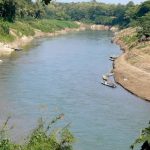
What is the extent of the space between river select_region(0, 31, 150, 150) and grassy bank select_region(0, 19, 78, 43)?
523 inches

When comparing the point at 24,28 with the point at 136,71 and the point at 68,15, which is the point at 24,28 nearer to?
the point at 136,71

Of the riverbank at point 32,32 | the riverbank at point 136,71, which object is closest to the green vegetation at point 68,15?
the riverbank at point 32,32

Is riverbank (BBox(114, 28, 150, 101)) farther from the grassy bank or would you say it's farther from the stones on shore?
the grassy bank

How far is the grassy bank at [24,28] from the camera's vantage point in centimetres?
7847

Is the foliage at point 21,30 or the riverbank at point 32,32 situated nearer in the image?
the riverbank at point 32,32

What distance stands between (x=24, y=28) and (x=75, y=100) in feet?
190

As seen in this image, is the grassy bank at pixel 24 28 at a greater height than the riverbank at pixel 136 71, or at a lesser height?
lesser

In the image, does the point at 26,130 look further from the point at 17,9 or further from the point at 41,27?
the point at 41,27

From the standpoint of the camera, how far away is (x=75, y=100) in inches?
1533

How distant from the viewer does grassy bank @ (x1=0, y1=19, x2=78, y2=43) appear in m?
78.5

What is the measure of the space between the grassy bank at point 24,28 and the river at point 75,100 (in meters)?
13.3

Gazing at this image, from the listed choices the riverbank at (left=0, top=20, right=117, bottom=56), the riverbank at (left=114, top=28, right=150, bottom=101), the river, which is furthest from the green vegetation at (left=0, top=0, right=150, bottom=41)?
the riverbank at (left=114, top=28, right=150, bottom=101)

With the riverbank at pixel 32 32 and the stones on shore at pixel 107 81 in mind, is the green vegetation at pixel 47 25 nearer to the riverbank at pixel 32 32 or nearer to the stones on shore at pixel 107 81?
the riverbank at pixel 32 32

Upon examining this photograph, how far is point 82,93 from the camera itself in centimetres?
4234
